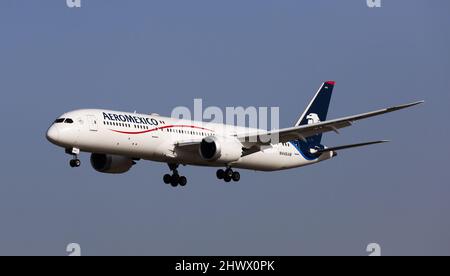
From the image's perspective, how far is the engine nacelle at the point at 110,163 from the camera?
76.6 metres

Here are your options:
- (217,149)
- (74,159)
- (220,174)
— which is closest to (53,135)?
(74,159)

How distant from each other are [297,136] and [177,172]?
928 centimetres

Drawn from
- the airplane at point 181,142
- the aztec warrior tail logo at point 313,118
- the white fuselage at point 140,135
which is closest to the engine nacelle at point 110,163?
the airplane at point 181,142

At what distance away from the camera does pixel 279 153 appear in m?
81.1

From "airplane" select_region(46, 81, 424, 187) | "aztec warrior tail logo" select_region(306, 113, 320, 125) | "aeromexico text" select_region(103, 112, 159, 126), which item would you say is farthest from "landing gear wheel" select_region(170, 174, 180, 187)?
"aztec warrior tail logo" select_region(306, 113, 320, 125)

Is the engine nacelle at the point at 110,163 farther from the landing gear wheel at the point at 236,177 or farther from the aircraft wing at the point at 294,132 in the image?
the aircraft wing at the point at 294,132

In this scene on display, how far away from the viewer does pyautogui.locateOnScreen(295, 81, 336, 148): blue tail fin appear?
8600 centimetres

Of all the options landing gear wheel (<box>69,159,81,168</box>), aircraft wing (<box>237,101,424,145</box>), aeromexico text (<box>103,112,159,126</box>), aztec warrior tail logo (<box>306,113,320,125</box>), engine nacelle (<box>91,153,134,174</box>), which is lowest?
landing gear wheel (<box>69,159,81,168</box>)

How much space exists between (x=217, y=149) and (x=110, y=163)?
28.0 feet

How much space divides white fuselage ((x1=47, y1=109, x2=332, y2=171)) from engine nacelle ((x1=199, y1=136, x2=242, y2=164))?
0.85 metres

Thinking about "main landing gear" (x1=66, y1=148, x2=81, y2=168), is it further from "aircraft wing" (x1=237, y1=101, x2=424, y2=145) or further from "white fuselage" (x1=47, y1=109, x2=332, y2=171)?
"aircraft wing" (x1=237, y1=101, x2=424, y2=145)

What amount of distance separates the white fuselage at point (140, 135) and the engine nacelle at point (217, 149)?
2.80ft
